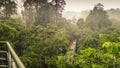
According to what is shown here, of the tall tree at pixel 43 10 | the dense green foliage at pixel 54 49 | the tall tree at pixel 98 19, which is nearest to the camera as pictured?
the dense green foliage at pixel 54 49

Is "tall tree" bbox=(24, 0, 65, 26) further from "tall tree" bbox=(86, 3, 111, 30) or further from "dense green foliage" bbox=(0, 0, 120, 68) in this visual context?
"tall tree" bbox=(86, 3, 111, 30)

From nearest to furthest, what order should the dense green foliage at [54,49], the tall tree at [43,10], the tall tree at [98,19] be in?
the dense green foliage at [54,49], the tall tree at [43,10], the tall tree at [98,19]

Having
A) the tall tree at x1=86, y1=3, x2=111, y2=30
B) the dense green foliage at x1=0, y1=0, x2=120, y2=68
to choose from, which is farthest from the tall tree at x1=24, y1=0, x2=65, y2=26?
the tall tree at x1=86, y1=3, x2=111, y2=30

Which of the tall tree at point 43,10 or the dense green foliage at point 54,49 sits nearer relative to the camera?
the dense green foliage at point 54,49

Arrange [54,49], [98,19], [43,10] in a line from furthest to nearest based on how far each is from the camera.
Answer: [98,19] < [43,10] < [54,49]

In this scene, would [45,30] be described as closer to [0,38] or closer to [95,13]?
[0,38]

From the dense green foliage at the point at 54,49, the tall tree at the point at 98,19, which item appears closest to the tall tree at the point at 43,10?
the dense green foliage at the point at 54,49

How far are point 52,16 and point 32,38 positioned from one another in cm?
2100

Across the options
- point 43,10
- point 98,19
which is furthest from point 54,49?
point 98,19

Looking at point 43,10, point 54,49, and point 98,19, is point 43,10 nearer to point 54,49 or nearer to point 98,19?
point 98,19

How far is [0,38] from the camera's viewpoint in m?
14.1

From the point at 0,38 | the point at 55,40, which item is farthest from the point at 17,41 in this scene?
the point at 55,40

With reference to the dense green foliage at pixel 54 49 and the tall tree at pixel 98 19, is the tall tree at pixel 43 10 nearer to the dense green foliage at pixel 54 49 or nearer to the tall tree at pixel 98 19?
the dense green foliage at pixel 54 49

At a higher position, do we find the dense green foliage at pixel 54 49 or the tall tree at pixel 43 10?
the tall tree at pixel 43 10
